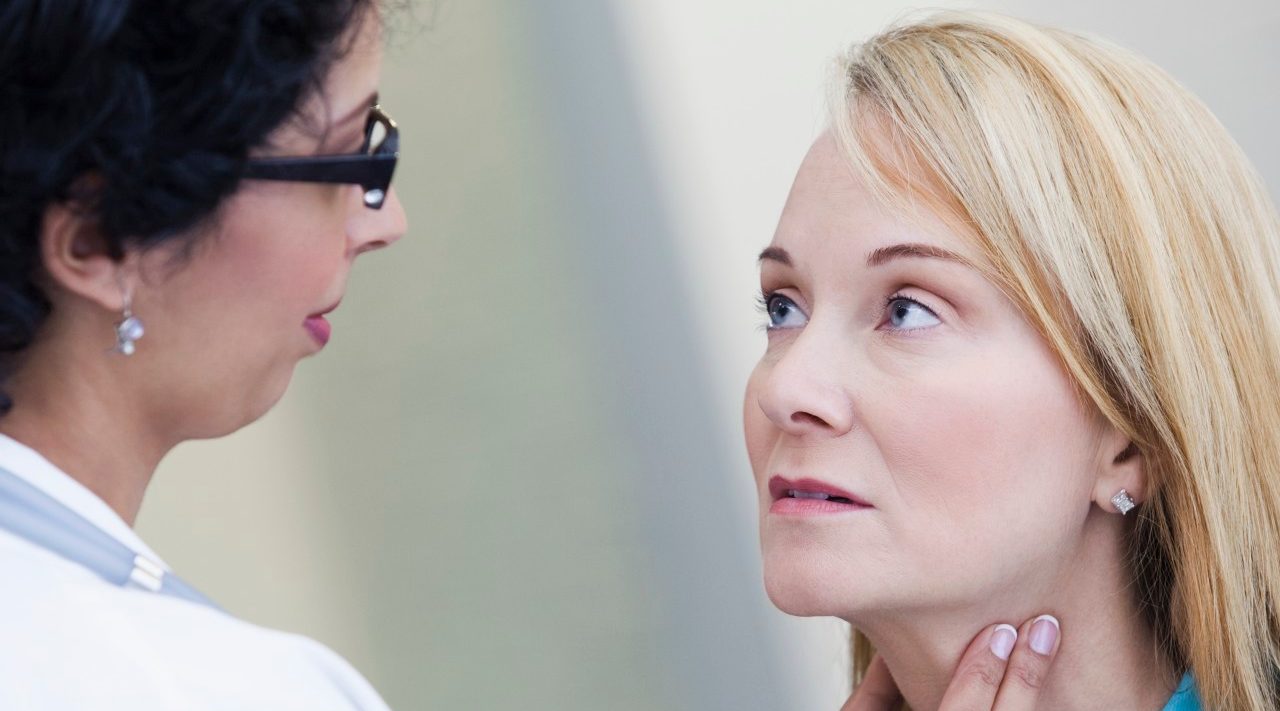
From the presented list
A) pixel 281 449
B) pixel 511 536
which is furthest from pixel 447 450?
pixel 281 449

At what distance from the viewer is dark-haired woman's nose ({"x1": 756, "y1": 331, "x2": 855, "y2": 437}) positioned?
116 centimetres

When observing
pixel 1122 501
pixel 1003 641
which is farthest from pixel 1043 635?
pixel 1122 501

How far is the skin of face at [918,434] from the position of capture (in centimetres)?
115

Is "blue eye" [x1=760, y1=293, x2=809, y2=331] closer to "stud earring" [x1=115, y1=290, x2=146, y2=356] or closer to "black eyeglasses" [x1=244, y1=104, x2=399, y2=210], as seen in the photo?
"black eyeglasses" [x1=244, y1=104, x2=399, y2=210]

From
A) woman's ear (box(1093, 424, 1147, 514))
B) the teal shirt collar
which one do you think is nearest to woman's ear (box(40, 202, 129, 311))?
woman's ear (box(1093, 424, 1147, 514))

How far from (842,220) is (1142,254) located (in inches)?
10.1

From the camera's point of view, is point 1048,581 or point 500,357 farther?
point 500,357

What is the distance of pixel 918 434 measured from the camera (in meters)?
1.14

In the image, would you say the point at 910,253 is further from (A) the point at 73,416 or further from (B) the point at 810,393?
(A) the point at 73,416

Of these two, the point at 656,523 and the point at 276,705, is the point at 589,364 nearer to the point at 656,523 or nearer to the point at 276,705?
the point at 656,523

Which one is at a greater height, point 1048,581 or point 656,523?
point 1048,581

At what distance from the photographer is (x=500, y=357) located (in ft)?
6.84

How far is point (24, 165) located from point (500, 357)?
1300 millimetres

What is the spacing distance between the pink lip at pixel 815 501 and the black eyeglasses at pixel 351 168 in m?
0.45
